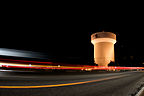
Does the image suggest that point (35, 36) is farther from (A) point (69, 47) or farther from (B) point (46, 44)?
(A) point (69, 47)

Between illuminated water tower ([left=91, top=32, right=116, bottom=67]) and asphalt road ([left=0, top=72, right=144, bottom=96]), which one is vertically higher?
illuminated water tower ([left=91, top=32, right=116, bottom=67])

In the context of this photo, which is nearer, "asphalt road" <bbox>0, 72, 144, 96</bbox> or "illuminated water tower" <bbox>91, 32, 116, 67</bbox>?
"asphalt road" <bbox>0, 72, 144, 96</bbox>

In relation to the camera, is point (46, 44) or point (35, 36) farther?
point (46, 44)

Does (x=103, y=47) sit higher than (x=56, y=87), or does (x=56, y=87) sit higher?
(x=103, y=47)

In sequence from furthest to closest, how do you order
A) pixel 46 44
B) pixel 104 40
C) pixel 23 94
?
1. pixel 46 44
2. pixel 104 40
3. pixel 23 94

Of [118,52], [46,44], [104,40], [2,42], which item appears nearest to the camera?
[2,42]

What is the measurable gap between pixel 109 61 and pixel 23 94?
46.0 meters

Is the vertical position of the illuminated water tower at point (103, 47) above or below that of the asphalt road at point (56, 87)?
above

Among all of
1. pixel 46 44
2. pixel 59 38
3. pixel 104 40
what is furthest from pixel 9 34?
pixel 104 40

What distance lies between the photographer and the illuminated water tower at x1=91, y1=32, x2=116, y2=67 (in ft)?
143

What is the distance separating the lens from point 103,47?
146ft

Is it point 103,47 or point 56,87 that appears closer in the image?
point 56,87

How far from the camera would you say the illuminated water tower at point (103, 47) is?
43531 mm

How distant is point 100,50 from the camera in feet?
149
